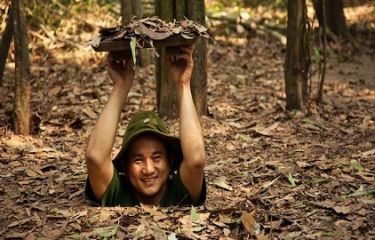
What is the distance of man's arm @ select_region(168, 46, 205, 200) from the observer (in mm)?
3975

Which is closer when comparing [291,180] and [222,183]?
[291,180]

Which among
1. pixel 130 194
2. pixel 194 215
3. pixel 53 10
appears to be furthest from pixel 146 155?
pixel 53 10

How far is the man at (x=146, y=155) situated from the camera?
12.9ft

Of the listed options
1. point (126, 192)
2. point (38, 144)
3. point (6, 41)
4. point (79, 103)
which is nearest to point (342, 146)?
point (126, 192)

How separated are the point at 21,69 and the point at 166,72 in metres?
1.56

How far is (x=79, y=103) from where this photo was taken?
24.5ft

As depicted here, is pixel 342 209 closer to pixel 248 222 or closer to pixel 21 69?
pixel 248 222

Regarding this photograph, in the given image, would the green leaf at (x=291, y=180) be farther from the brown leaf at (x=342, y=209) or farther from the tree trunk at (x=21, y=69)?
the tree trunk at (x=21, y=69)

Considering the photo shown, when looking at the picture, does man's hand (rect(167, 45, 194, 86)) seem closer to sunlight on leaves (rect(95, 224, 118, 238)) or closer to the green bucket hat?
the green bucket hat

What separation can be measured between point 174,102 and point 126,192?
2225 millimetres

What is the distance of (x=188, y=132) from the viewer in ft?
13.1

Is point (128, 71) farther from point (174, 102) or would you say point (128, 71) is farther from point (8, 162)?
point (174, 102)

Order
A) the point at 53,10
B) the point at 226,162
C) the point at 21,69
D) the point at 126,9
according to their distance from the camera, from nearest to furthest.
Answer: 1. the point at 226,162
2. the point at 21,69
3. the point at 126,9
4. the point at 53,10

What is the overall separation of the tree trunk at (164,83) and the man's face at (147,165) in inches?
86.7
